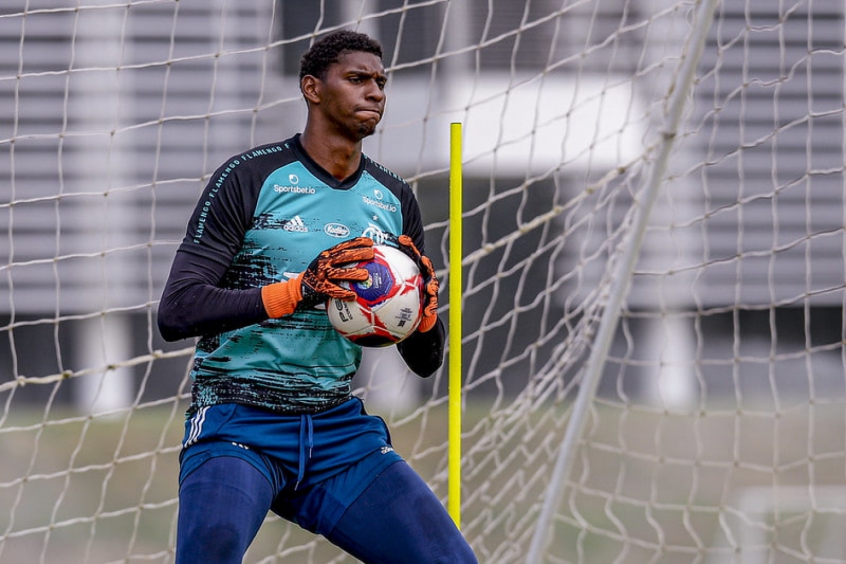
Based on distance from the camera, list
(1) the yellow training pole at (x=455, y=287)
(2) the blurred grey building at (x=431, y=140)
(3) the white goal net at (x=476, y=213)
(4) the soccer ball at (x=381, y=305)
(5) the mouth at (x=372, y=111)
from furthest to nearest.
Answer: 1. (2) the blurred grey building at (x=431, y=140)
2. (3) the white goal net at (x=476, y=213)
3. (1) the yellow training pole at (x=455, y=287)
4. (5) the mouth at (x=372, y=111)
5. (4) the soccer ball at (x=381, y=305)

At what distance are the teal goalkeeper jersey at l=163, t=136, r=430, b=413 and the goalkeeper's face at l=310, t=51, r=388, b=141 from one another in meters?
0.14

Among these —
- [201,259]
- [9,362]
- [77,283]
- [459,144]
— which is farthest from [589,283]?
[201,259]

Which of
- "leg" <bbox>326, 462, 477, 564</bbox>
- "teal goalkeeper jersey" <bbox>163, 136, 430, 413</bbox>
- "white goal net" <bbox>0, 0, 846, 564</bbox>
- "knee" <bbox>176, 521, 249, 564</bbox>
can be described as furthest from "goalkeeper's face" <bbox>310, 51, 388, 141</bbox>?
"white goal net" <bbox>0, 0, 846, 564</bbox>

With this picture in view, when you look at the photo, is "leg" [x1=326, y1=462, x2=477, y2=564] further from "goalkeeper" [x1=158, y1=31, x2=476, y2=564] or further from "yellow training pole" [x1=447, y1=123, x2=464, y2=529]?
"yellow training pole" [x1=447, y1=123, x2=464, y2=529]

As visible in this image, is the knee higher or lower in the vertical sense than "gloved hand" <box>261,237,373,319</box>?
lower

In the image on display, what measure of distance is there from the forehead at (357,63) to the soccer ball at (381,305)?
46 centimetres

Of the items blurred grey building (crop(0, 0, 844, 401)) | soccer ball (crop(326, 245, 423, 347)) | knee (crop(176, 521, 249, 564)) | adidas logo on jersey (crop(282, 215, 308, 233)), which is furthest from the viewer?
blurred grey building (crop(0, 0, 844, 401))

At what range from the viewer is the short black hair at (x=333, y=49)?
2.85 metres

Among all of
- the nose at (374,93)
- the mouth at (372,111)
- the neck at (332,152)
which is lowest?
the neck at (332,152)

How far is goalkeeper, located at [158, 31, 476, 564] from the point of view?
8.22 ft

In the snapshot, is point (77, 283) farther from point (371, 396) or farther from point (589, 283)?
point (589, 283)

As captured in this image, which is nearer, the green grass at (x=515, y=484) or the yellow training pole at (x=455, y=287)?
the yellow training pole at (x=455, y=287)

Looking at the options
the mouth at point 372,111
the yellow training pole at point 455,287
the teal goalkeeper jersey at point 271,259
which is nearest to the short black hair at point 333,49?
the mouth at point 372,111

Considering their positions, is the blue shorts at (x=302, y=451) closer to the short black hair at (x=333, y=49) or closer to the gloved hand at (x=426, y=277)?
the gloved hand at (x=426, y=277)
